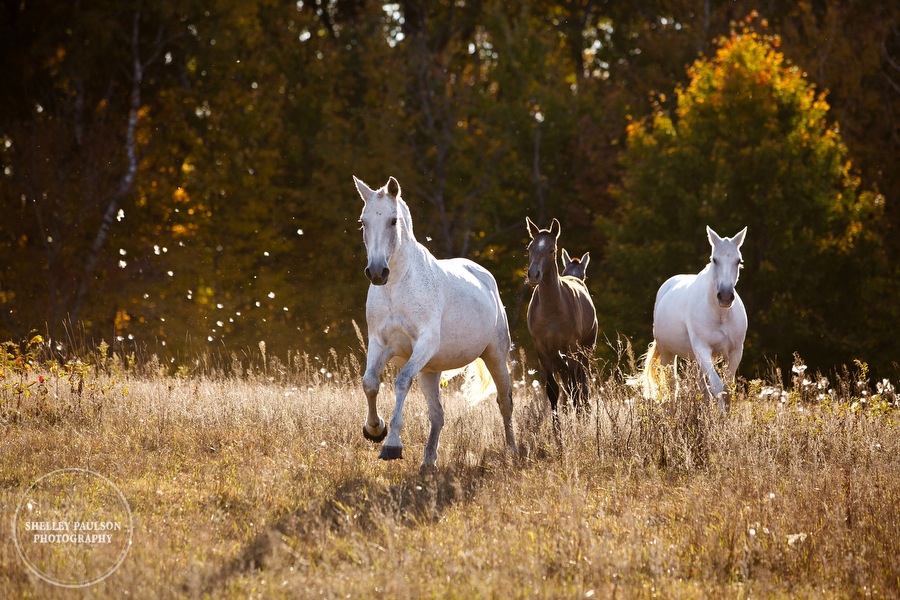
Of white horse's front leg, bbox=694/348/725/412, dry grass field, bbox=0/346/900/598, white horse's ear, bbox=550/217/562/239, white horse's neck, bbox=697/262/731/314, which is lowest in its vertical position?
dry grass field, bbox=0/346/900/598

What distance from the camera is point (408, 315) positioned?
8.14 meters

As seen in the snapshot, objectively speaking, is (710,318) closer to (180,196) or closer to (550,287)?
(550,287)

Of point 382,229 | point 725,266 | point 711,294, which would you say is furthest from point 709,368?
point 382,229

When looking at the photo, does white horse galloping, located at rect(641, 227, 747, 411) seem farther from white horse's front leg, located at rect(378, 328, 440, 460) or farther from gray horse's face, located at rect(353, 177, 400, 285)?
gray horse's face, located at rect(353, 177, 400, 285)

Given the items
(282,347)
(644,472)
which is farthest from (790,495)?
(282,347)

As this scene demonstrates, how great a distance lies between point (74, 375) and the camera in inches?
405

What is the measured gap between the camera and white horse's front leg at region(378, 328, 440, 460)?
7480 millimetres

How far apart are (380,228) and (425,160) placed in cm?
2159

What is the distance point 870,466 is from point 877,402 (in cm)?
219

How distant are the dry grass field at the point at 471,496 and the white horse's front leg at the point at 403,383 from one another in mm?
285

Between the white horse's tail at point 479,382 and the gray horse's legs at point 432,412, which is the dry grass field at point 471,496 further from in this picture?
the white horse's tail at point 479,382

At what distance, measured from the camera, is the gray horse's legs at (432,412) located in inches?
330

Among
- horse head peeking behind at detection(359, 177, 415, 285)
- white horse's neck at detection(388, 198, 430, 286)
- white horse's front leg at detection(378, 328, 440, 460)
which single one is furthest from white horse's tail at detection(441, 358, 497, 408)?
horse head peeking behind at detection(359, 177, 415, 285)

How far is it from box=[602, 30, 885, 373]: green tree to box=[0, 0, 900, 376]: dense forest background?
0.23 feet
